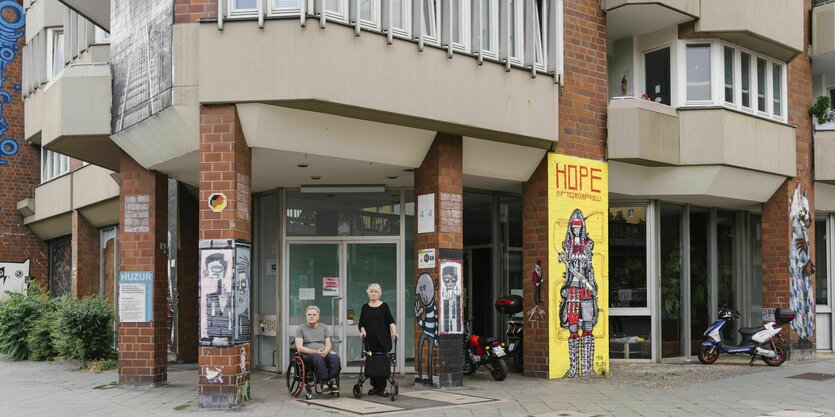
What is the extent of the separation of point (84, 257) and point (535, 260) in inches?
507

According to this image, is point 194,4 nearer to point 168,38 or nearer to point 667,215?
point 168,38

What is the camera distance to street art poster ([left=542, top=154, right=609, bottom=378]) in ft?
49.1

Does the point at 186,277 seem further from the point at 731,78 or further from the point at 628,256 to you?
the point at 731,78

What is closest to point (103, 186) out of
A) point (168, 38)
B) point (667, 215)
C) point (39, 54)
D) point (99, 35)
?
point (99, 35)

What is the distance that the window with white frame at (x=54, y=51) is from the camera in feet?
79.4

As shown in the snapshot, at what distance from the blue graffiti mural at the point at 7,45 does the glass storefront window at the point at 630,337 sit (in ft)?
61.2

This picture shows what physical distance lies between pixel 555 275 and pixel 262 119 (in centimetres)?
582

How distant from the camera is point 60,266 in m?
26.2

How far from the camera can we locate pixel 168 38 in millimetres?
12039

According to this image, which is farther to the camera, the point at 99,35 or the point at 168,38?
the point at 99,35

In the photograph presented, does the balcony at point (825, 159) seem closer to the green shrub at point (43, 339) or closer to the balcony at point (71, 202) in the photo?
the balcony at point (71, 202)

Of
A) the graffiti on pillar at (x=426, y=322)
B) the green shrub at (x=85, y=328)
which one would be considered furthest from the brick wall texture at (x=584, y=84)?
the green shrub at (x=85, y=328)

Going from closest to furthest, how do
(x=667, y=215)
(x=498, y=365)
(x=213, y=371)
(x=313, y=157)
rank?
(x=213, y=371) < (x=313, y=157) < (x=498, y=365) < (x=667, y=215)

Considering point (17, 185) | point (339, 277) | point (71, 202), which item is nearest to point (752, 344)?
point (339, 277)
